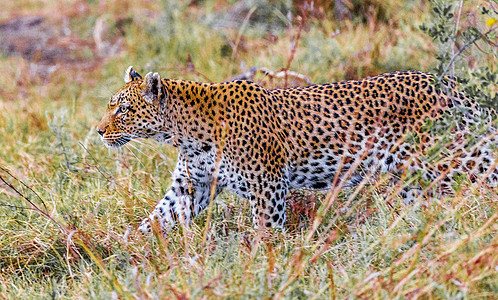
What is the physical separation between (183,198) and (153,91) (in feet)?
2.75

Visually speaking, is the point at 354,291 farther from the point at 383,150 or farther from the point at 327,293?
the point at 383,150

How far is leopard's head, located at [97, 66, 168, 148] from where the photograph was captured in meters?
5.07

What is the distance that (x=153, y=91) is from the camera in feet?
A: 16.6

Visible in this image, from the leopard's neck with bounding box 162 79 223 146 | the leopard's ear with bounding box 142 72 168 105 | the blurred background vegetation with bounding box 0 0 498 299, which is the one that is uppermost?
the leopard's ear with bounding box 142 72 168 105

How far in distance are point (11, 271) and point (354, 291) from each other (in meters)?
2.51

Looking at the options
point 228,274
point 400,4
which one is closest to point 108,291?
point 228,274

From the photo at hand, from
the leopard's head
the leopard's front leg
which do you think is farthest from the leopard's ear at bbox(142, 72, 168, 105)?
the leopard's front leg

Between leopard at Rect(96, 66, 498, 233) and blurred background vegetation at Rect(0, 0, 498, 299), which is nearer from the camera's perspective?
blurred background vegetation at Rect(0, 0, 498, 299)

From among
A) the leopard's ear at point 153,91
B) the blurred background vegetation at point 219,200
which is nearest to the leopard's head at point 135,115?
the leopard's ear at point 153,91

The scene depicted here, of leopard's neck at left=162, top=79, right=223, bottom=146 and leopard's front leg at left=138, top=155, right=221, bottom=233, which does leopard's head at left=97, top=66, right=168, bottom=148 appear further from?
leopard's front leg at left=138, top=155, right=221, bottom=233

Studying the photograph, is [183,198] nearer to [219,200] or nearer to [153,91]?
[219,200]

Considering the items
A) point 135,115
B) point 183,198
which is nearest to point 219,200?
point 183,198

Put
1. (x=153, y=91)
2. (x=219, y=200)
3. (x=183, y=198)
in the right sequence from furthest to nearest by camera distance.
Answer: (x=219, y=200)
(x=183, y=198)
(x=153, y=91)

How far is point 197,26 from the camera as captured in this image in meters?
10.5
